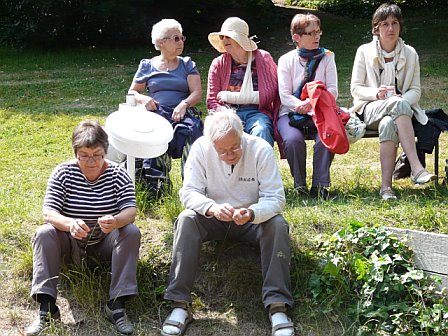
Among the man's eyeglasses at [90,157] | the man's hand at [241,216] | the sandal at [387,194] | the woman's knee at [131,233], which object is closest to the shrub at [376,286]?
the man's hand at [241,216]

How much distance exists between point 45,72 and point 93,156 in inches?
392

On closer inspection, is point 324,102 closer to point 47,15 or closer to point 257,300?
point 257,300

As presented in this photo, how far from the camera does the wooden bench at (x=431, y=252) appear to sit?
453cm

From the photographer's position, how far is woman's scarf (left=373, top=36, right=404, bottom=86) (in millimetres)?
5887

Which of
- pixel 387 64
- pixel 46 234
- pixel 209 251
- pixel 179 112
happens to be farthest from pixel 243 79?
pixel 46 234

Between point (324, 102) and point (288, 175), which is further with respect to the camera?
point (288, 175)

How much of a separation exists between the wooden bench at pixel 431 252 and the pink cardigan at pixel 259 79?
1.56m

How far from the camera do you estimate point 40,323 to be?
4.25 meters

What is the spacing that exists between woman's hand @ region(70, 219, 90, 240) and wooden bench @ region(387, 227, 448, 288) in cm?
199

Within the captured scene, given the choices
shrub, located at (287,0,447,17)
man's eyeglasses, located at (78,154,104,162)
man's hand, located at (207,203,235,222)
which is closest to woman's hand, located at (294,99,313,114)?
man's hand, located at (207,203,235,222)

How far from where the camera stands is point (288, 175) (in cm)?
654

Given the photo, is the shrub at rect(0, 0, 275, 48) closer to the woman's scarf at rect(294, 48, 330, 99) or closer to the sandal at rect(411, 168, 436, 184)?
the woman's scarf at rect(294, 48, 330, 99)

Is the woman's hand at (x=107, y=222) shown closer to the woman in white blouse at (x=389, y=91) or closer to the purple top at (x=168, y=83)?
the purple top at (x=168, y=83)

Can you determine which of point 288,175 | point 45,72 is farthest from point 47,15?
point 288,175
